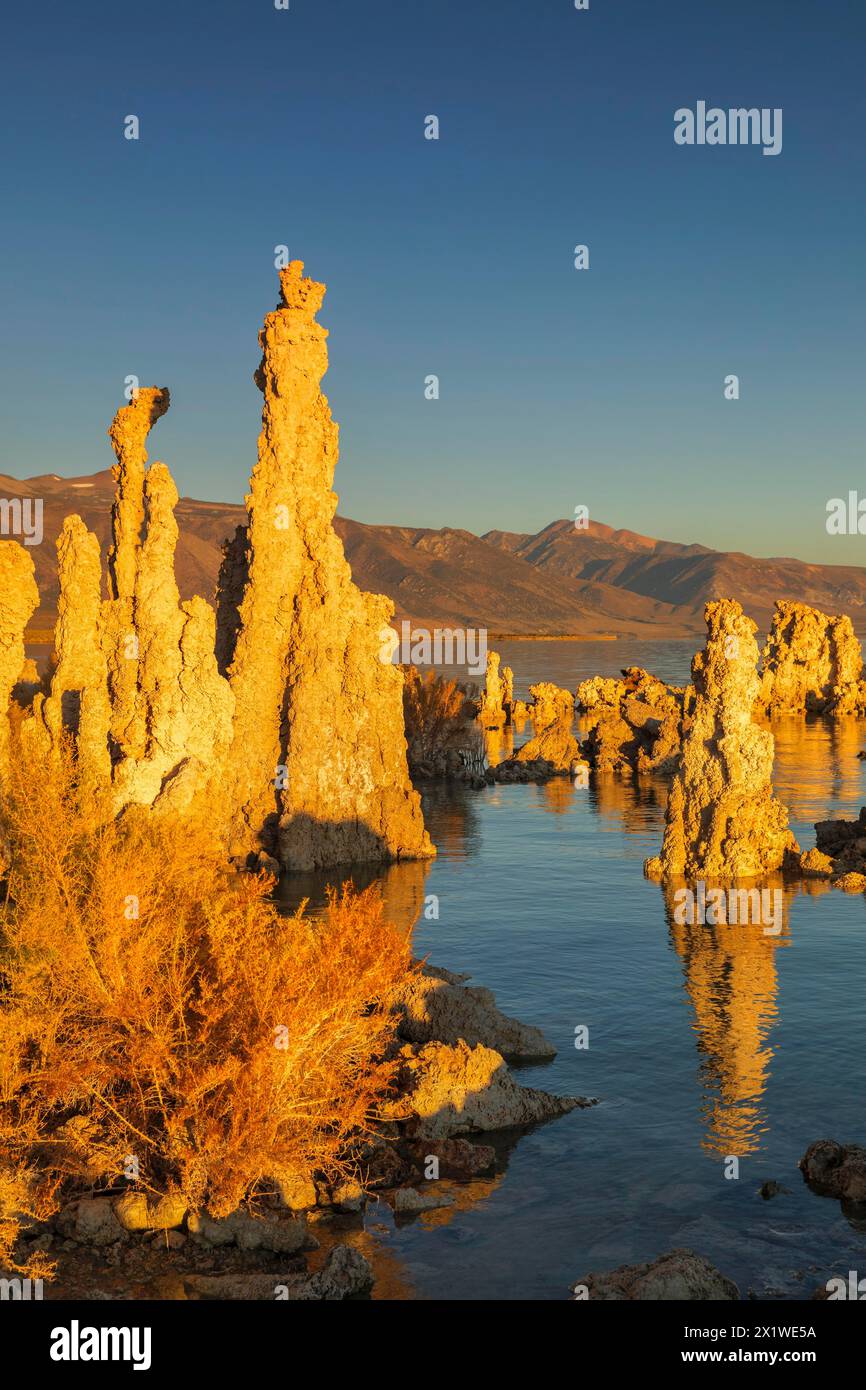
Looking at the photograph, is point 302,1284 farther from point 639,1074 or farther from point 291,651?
point 291,651

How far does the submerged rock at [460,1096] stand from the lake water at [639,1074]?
0.73m

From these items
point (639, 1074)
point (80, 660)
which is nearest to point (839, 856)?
point (639, 1074)

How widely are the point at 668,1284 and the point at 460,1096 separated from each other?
9.72 meters

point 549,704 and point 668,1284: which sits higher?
point 549,704

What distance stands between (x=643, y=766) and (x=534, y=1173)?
224 ft

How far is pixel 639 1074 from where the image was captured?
104 feet

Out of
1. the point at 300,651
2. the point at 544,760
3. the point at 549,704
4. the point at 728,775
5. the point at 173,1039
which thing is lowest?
the point at 173,1039

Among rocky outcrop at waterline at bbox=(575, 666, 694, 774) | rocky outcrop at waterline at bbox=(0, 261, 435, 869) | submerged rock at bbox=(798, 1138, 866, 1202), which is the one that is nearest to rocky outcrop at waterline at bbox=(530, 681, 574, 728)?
rocky outcrop at waterline at bbox=(575, 666, 694, 774)

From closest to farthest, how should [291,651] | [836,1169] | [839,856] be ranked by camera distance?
[836,1169] < [839,856] < [291,651]

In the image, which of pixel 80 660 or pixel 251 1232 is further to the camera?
pixel 80 660

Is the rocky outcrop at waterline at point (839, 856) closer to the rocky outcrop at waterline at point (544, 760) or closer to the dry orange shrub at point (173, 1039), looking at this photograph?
the dry orange shrub at point (173, 1039)

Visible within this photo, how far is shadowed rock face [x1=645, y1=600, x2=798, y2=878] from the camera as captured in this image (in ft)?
163

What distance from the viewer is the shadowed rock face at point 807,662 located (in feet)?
463
